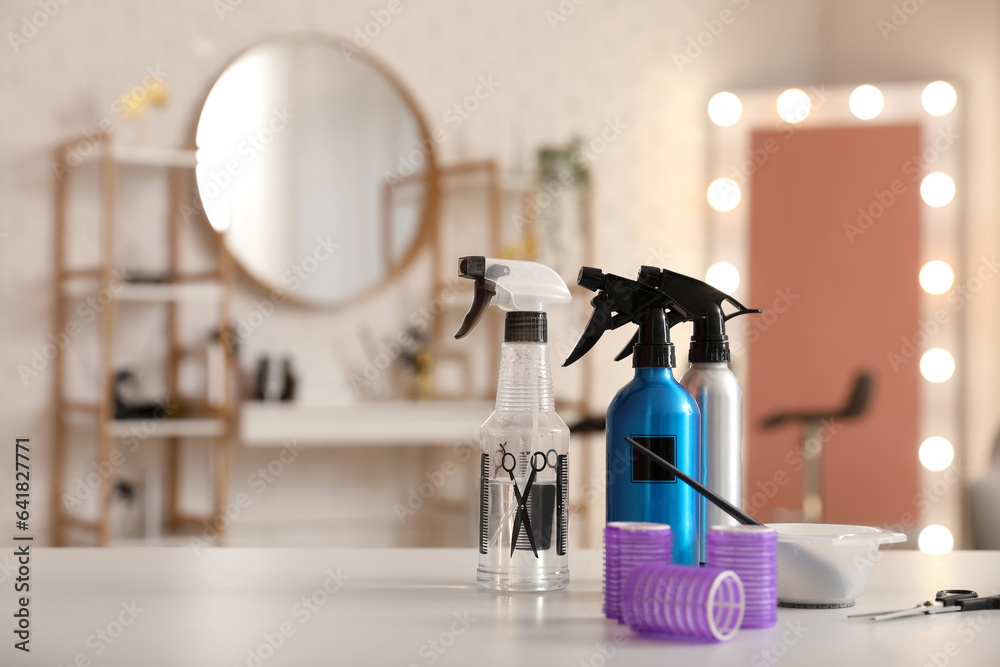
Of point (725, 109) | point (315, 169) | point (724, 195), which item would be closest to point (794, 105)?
point (725, 109)

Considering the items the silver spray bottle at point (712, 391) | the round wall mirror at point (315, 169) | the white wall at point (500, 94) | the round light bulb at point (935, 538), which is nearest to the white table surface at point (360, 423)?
the white wall at point (500, 94)

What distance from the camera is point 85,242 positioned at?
313cm

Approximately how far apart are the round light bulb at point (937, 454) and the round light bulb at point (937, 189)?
91 cm

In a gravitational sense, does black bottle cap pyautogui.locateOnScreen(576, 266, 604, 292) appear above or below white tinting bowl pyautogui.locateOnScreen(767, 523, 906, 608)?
above

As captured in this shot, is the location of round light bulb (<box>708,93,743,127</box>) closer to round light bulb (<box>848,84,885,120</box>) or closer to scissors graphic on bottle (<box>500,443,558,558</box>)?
Answer: round light bulb (<box>848,84,885,120</box>)

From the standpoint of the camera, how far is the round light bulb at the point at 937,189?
153 inches

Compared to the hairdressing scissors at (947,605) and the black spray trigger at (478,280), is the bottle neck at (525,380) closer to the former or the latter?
the black spray trigger at (478,280)

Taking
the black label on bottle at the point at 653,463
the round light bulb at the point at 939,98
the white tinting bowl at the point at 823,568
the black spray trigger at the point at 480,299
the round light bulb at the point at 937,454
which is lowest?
the round light bulb at the point at 937,454

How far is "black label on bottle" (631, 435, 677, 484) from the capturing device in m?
0.81

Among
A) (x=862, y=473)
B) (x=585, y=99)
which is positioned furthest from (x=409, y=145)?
(x=862, y=473)

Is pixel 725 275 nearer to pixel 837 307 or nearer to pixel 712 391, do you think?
pixel 837 307

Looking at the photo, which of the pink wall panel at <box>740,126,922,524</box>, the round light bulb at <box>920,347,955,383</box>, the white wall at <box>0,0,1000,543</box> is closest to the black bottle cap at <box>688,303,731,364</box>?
the white wall at <box>0,0,1000,543</box>

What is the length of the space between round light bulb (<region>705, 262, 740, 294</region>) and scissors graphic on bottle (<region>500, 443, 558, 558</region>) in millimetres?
3357

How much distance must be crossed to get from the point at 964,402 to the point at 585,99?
187cm
